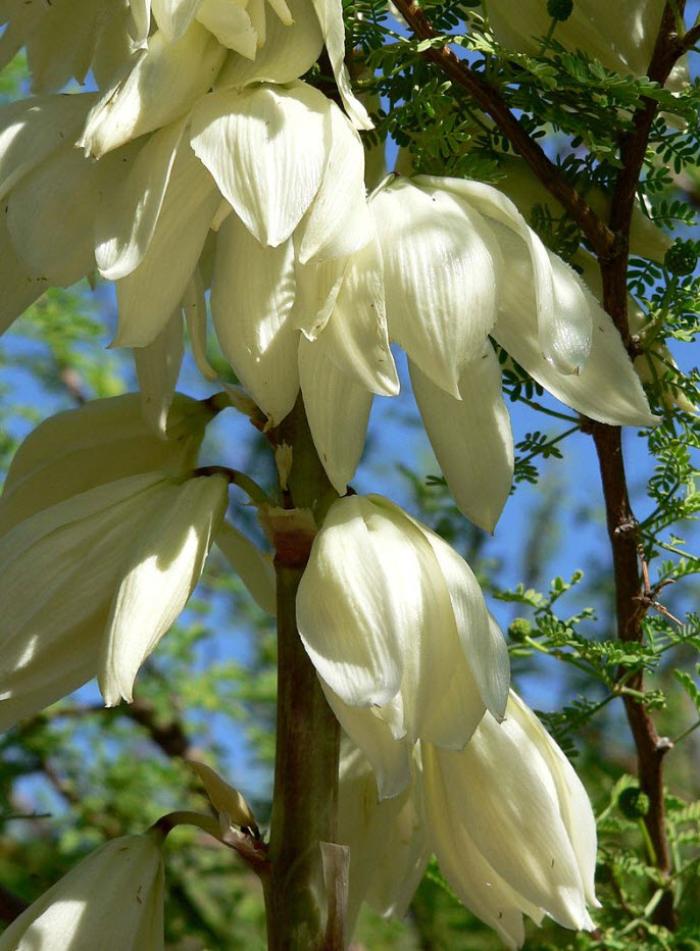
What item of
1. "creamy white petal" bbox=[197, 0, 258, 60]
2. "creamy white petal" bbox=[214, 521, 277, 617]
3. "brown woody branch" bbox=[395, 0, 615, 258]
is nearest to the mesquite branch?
"brown woody branch" bbox=[395, 0, 615, 258]

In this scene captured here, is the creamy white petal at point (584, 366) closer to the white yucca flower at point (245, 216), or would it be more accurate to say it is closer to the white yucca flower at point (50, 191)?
the white yucca flower at point (245, 216)

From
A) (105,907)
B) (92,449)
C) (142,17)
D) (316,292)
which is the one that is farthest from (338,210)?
(105,907)

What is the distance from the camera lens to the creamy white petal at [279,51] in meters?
0.71

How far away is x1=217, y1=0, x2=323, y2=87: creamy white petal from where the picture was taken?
71 cm

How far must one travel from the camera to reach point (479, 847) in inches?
29.0

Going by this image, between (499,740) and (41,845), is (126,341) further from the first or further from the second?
(41,845)

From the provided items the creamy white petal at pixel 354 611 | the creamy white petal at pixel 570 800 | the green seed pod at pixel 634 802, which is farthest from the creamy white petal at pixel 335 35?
the green seed pod at pixel 634 802

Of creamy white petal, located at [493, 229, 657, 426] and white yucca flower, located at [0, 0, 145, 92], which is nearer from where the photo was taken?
creamy white petal, located at [493, 229, 657, 426]

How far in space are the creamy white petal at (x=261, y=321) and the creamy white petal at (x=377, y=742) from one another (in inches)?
5.5

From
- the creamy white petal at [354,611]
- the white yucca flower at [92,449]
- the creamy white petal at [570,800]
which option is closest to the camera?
the creamy white petal at [354,611]

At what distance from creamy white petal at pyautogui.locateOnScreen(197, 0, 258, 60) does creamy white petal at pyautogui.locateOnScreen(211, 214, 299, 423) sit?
0.09 m

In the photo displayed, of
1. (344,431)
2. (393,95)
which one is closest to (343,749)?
(344,431)

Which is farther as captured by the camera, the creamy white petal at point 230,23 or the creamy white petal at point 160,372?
the creamy white petal at point 160,372

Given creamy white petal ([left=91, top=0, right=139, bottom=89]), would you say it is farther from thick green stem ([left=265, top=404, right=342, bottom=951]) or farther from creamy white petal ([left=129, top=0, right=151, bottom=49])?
thick green stem ([left=265, top=404, right=342, bottom=951])
